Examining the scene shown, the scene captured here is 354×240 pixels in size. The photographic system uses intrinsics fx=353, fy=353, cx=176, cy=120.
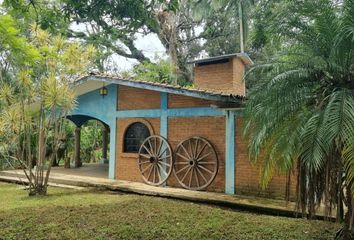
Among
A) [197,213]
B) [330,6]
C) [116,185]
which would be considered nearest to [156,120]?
[116,185]

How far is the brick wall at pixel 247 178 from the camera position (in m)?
8.75

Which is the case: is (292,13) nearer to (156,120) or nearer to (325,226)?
(325,226)

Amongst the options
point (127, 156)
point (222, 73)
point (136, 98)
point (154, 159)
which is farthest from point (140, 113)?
point (222, 73)

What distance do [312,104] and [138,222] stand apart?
3.79 metres

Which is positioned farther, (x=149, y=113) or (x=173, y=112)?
(x=149, y=113)

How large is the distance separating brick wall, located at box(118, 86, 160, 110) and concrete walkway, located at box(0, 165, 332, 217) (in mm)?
2473

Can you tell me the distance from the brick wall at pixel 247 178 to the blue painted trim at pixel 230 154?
0.11 m

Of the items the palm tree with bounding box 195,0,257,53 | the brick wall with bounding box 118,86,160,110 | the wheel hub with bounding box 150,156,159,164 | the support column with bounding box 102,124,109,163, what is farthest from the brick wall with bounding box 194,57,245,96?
the palm tree with bounding box 195,0,257,53

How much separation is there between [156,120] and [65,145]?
8.09 m

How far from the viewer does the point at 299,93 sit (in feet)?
17.4

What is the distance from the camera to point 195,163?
9.98m

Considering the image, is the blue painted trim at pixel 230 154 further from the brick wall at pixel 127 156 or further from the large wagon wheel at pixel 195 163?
the brick wall at pixel 127 156

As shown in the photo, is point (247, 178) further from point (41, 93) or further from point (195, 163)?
point (41, 93)

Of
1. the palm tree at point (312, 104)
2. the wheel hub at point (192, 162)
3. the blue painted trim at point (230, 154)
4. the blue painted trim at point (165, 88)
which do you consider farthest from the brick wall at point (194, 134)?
the palm tree at point (312, 104)
